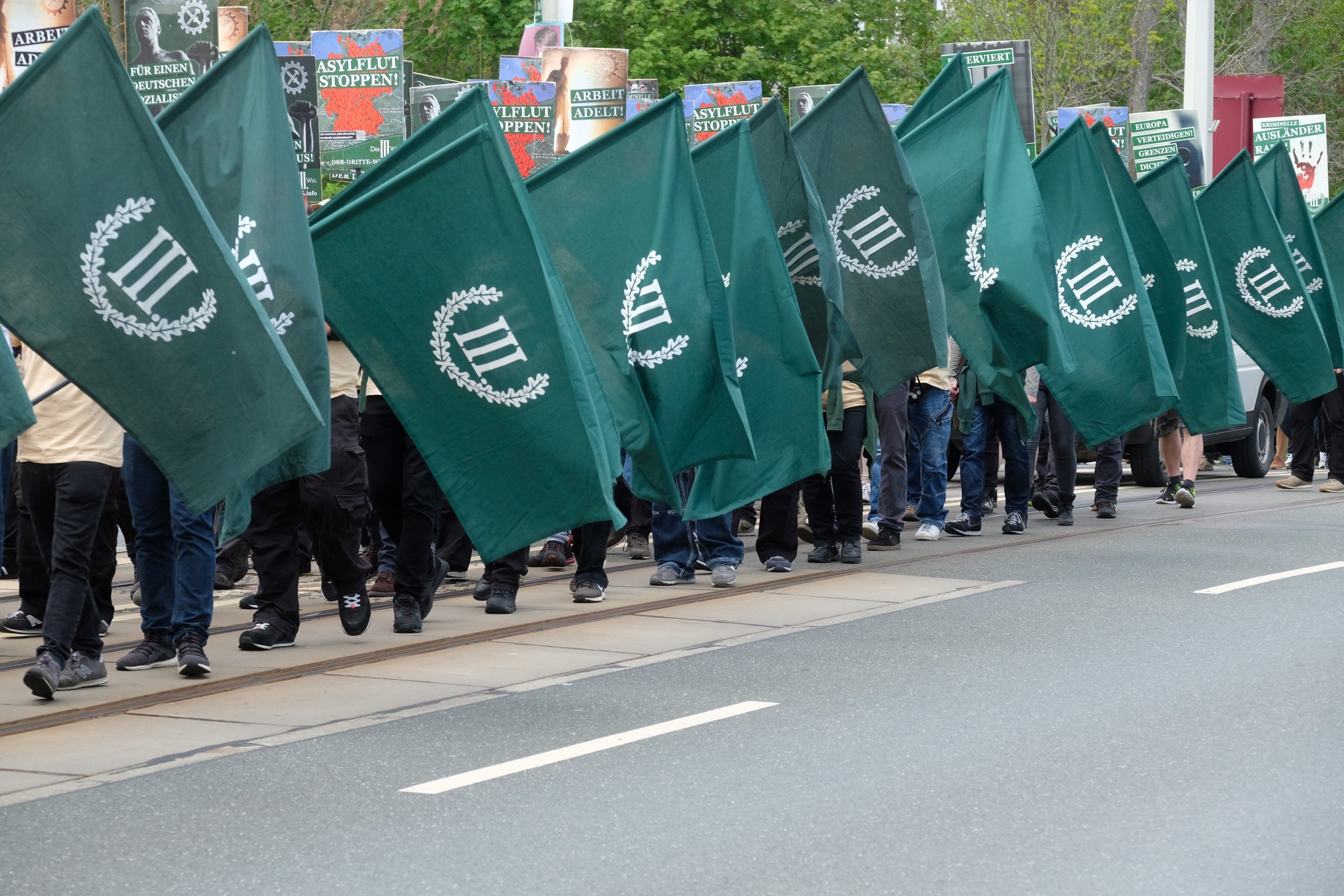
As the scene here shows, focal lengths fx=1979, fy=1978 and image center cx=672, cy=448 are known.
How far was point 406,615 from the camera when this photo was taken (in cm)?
933

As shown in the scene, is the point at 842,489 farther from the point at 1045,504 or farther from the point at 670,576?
the point at 1045,504

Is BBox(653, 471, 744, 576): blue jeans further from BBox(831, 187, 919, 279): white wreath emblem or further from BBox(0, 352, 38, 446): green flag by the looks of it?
BBox(0, 352, 38, 446): green flag

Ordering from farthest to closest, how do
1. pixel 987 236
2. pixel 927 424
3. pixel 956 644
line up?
pixel 927 424
pixel 987 236
pixel 956 644

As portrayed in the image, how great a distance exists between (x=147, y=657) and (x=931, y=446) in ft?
22.3

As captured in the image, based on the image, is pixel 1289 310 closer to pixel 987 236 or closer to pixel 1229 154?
pixel 987 236

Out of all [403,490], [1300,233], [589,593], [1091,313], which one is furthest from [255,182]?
[1300,233]

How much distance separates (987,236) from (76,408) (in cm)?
593

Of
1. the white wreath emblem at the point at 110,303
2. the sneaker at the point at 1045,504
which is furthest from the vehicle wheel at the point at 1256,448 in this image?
the white wreath emblem at the point at 110,303

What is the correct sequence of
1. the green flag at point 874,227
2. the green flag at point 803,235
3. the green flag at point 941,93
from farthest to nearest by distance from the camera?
the green flag at point 941,93 → the green flag at point 874,227 → the green flag at point 803,235

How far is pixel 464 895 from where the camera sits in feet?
16.3

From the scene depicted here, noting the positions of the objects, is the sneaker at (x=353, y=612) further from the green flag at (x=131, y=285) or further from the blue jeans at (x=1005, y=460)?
the blue jeans at (x=1005, y=460)

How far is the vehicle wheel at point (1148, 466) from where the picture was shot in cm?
1895

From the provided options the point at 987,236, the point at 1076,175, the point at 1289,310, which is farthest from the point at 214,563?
the point at 1289,310

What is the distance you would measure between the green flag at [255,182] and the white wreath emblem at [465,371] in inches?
25.2
